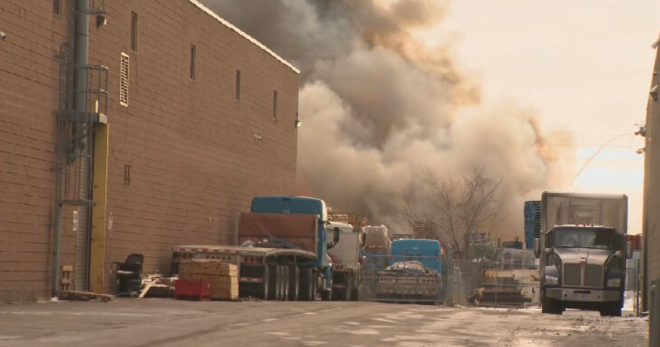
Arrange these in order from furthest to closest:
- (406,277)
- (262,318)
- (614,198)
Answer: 1. (406,277)
2. (614,198)
3. (262,318)

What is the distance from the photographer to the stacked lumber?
36.0 m

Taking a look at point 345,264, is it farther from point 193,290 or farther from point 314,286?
point 193,290

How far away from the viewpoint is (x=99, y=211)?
119ft

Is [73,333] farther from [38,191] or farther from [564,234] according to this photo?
[564,234]

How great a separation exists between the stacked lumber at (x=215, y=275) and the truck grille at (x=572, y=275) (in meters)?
9.84

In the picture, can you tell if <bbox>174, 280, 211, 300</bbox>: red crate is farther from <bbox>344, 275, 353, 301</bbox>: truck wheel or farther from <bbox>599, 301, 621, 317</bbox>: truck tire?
<bbox>344, 275, 353, 301</bbox>: truck wheel

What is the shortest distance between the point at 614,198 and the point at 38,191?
18.3m

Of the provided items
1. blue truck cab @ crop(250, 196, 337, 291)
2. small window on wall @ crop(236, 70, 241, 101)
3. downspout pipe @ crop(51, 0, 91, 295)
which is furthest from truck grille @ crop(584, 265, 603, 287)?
small window on wall @ crop(236, 70, 241, 101)

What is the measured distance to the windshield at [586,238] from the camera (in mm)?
39406

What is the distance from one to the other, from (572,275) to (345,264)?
12971 mm

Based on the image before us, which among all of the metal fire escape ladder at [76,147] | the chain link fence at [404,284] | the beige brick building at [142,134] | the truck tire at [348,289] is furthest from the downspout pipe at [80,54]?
the chain link fence at [404,284]

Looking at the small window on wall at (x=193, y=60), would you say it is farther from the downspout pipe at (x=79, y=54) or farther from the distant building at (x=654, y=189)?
the distant building at (x=654, y=189)

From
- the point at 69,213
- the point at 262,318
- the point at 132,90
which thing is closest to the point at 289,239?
the point at 132,90

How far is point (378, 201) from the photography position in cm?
11612
